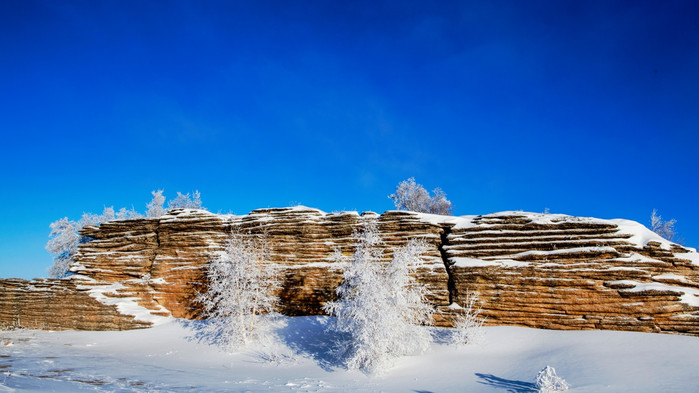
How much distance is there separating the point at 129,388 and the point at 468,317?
1337 centimetres

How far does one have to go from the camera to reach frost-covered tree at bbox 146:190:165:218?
44044mm

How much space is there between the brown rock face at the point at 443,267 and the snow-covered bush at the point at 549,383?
662cm

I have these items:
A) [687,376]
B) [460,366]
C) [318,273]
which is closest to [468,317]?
[460,366]

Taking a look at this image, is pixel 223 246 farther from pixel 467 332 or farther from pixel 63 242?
pixel 63 242

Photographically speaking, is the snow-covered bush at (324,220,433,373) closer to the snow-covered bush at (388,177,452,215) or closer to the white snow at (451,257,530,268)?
the white snow at (451,257,530,268)

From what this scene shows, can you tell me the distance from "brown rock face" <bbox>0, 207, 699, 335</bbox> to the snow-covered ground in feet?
4.58

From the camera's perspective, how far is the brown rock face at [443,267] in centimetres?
1798

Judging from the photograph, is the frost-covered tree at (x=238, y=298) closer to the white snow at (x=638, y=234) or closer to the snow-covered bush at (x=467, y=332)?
the snow-covered bush at (x=467, y=332)

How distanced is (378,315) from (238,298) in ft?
26.8

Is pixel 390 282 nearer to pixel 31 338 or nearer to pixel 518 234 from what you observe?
pixel 518 234

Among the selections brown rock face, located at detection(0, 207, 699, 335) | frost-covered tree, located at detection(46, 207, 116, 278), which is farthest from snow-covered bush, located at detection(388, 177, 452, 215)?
frost-covered tree, located at detection(46, 207, 116, 278)

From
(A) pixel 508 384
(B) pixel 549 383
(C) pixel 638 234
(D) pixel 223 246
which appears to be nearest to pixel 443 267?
(A) pixel 508 384

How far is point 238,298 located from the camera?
2023cm

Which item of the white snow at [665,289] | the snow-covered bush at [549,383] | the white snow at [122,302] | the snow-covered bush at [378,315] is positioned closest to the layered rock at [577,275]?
the white snow at [665,289]
